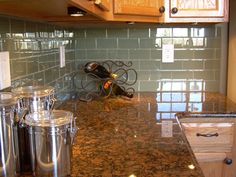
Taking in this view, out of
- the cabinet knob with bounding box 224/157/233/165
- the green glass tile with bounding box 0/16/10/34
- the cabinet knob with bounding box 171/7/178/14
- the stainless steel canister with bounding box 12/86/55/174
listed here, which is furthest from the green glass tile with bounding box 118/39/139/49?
the stainless steel canister with bounding box 12/86/55/174

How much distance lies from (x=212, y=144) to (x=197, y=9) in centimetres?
83

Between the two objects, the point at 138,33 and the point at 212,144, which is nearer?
the point at 212,144

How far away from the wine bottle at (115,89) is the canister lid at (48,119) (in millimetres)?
1247

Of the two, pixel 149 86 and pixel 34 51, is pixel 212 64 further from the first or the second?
pixel 34 51

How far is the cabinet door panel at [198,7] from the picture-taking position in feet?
6.61

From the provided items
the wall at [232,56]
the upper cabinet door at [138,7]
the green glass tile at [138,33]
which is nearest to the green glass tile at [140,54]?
the green glass tile at [138,33]

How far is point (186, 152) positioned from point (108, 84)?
1.15 metres

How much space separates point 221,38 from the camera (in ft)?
7.82

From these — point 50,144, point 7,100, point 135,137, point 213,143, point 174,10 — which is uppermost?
point 174,10

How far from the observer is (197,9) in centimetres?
201

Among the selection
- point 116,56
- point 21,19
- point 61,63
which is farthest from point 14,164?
point 116,56

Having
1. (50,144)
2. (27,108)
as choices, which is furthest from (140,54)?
(50,144)

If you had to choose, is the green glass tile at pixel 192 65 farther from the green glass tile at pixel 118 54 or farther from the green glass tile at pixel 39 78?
the green glass tile at pixel 39 78

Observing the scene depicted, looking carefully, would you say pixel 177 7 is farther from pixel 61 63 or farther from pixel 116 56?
pixel 61 63
